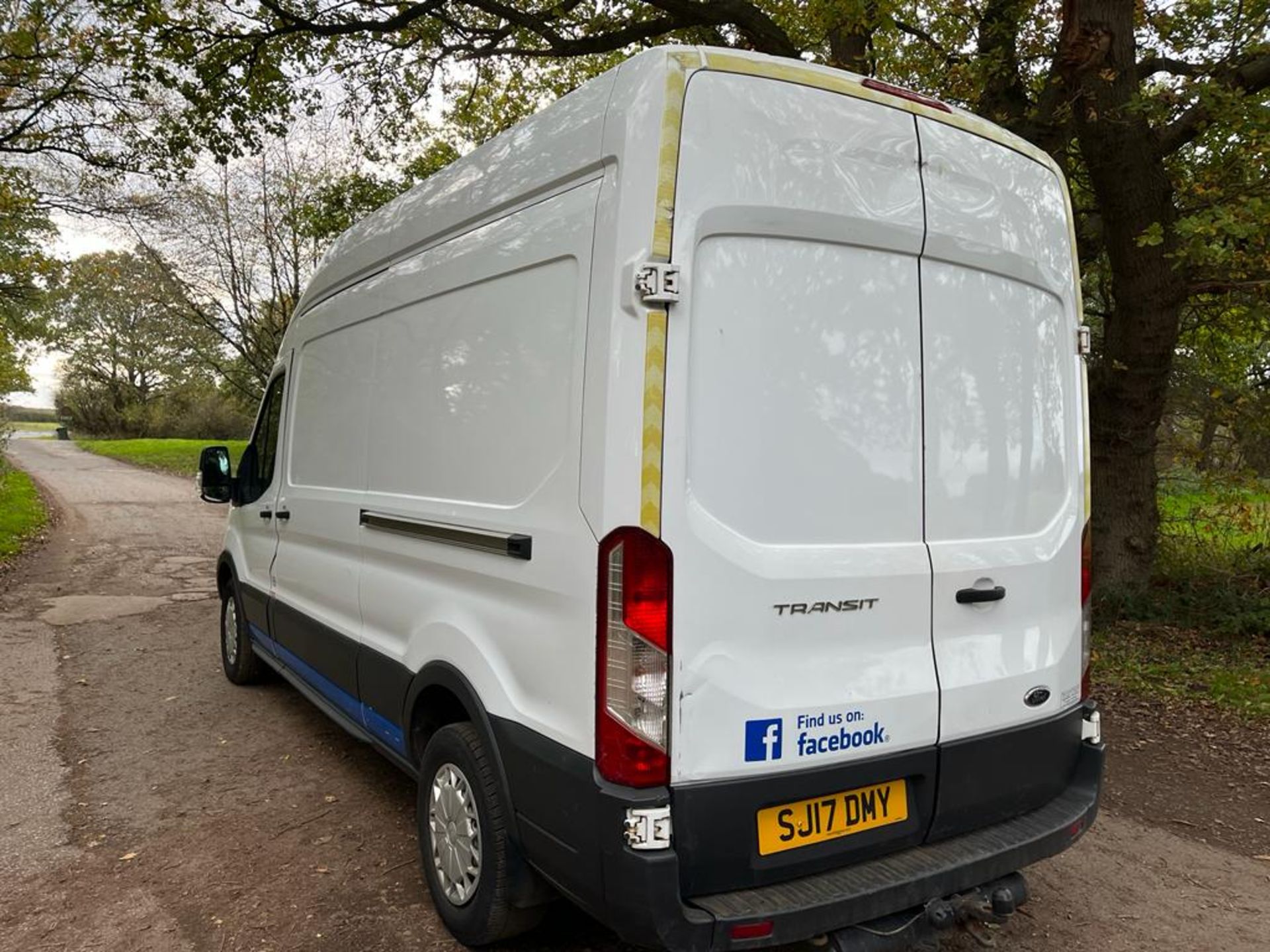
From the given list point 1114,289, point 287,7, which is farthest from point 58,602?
point 1114,289

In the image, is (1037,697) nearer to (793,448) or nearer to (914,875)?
(914,875)

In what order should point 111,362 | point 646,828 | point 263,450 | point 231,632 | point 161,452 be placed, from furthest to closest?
point 111,362, point 161,452, point 231,632, point 263,450, point 646,828

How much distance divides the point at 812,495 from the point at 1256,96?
535 centimetres

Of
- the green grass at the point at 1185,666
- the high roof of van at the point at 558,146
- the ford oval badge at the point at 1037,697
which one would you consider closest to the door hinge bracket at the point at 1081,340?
the high roof of van at the point at 558,146

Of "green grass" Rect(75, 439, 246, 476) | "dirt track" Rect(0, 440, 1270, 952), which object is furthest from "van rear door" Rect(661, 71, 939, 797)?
"green grass" Rect(75, 439, 246, 476)

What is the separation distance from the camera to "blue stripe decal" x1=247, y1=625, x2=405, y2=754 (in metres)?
3.25

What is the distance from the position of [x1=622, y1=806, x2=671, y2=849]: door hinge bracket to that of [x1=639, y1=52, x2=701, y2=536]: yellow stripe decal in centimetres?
67

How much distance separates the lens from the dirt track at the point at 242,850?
9.34 feet

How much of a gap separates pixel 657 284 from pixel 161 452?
30570mm

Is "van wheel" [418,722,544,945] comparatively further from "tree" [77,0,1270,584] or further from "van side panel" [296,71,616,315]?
"tree" [77,0,1270,584]

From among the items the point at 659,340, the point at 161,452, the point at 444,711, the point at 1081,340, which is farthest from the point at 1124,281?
the point at 161,452

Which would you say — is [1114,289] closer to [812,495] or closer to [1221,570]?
[1221,570]

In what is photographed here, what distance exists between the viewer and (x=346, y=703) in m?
3.74

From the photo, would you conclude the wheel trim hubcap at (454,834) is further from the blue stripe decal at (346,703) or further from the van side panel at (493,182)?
the van side panel at (493,182)
